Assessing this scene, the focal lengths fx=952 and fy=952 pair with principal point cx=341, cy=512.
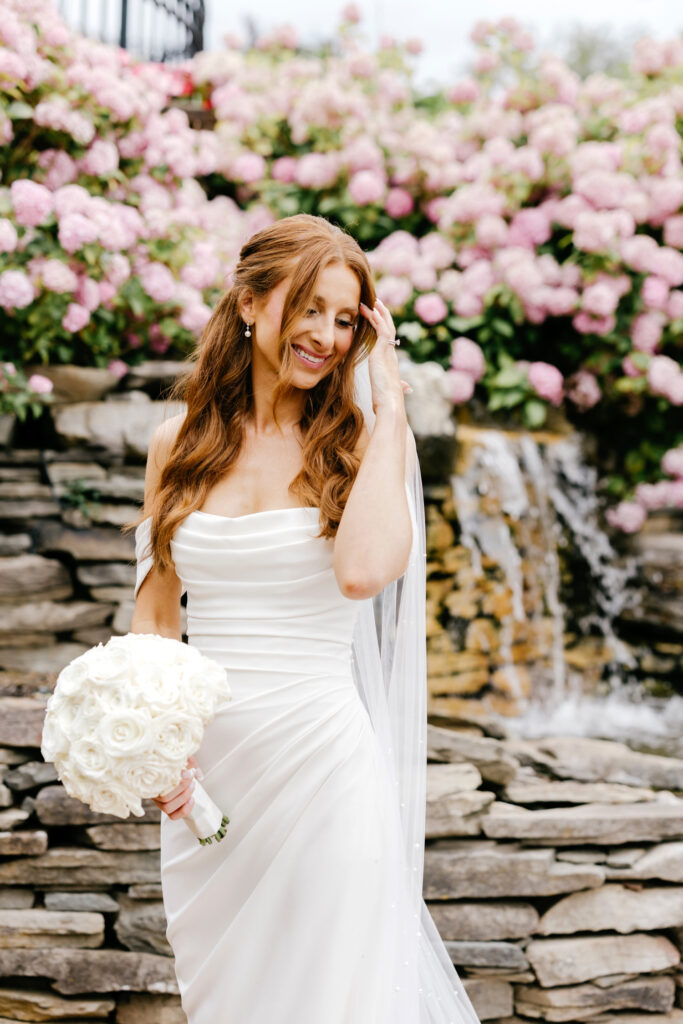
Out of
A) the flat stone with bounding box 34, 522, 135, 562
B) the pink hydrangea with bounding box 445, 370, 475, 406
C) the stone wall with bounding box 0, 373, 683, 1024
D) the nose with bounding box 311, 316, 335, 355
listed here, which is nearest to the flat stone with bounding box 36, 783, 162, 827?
the stone wall with bounding box 0, 373, 683, 1024

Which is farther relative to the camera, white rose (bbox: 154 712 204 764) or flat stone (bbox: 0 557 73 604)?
flat stone (bbox: 0 557 73 604)

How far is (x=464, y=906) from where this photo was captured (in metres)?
3.12

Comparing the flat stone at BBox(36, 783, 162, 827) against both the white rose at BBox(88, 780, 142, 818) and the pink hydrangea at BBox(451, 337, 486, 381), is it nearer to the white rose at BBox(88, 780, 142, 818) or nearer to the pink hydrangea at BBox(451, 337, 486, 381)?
the white rose at BBox(88, 780, 142, 818)

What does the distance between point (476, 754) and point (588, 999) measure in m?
0.88

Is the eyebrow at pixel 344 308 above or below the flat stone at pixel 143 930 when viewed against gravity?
above

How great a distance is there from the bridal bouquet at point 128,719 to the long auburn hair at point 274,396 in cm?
48

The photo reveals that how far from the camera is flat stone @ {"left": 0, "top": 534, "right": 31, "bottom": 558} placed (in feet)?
14.4

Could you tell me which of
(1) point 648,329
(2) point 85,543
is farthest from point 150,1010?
(1) point 648,329

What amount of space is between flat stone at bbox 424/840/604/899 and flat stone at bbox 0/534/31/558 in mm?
2369

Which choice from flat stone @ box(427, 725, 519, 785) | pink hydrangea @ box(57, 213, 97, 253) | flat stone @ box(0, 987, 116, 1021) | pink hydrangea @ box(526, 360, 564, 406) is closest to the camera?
flat stone @ box(0, 987, 116, 1021)

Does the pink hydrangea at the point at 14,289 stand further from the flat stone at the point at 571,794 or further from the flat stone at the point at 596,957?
the flat stone at the point at 596,957

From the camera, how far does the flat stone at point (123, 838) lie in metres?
3.10

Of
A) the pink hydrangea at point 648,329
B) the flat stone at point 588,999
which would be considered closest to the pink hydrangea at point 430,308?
the pink hydrangea at point 648,329

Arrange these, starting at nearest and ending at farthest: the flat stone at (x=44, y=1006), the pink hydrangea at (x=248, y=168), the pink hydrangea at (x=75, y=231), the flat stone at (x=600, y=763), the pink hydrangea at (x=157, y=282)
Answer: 1. the flat stone at (x=44, y=1006)
2. the flat stone at (x=600, y=763)
3. the pink hydrangea at (x=75, y=231)
4. the pink hydrangea at (x=157, y=282)
5. the pink hydrangea at (x=248, y=168)
